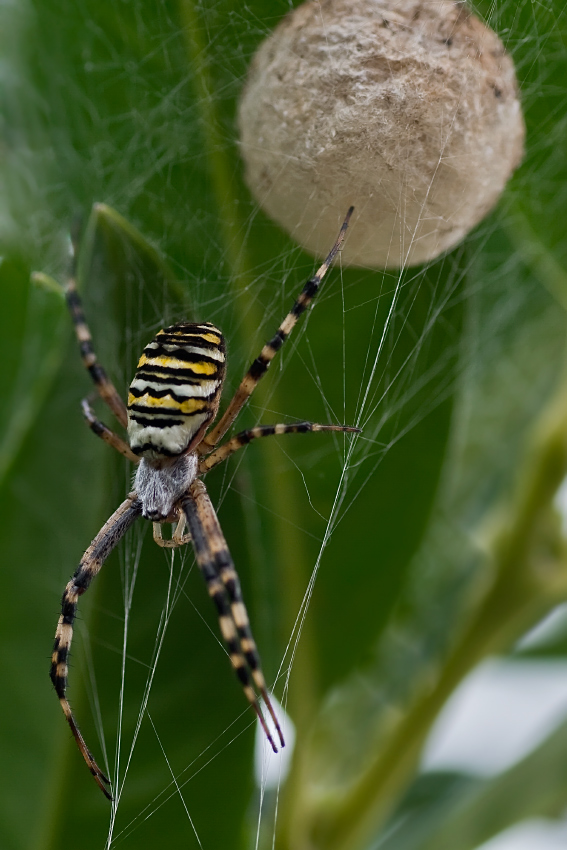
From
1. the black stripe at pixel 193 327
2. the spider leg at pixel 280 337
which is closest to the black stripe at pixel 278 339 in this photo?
the spider leg at pixel 280 337

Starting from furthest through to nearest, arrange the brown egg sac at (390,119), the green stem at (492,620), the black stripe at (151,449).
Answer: the black stripe at (151,449)
the green stem at (492,620)
the brown egg sac at (390,119)

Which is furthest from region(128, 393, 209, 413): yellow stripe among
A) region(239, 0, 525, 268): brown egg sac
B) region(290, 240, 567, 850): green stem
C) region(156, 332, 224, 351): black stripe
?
region(290, 240, 567, 850): green stem

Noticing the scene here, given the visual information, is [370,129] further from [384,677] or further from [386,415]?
[384,677]

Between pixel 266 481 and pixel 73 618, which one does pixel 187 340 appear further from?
pixel 73 618

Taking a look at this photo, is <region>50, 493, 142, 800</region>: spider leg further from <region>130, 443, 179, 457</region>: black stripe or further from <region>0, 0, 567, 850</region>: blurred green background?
<region>130, 443, 179, 457</region>: black stripe

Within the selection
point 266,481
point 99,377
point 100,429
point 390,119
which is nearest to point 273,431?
point 266,481

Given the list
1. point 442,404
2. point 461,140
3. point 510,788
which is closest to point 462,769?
point 510,788

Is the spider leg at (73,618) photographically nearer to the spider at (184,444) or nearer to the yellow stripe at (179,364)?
the spider at (184,444)

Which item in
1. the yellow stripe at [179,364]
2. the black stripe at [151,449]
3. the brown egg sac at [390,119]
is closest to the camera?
the brown egg sac at [390,119]
